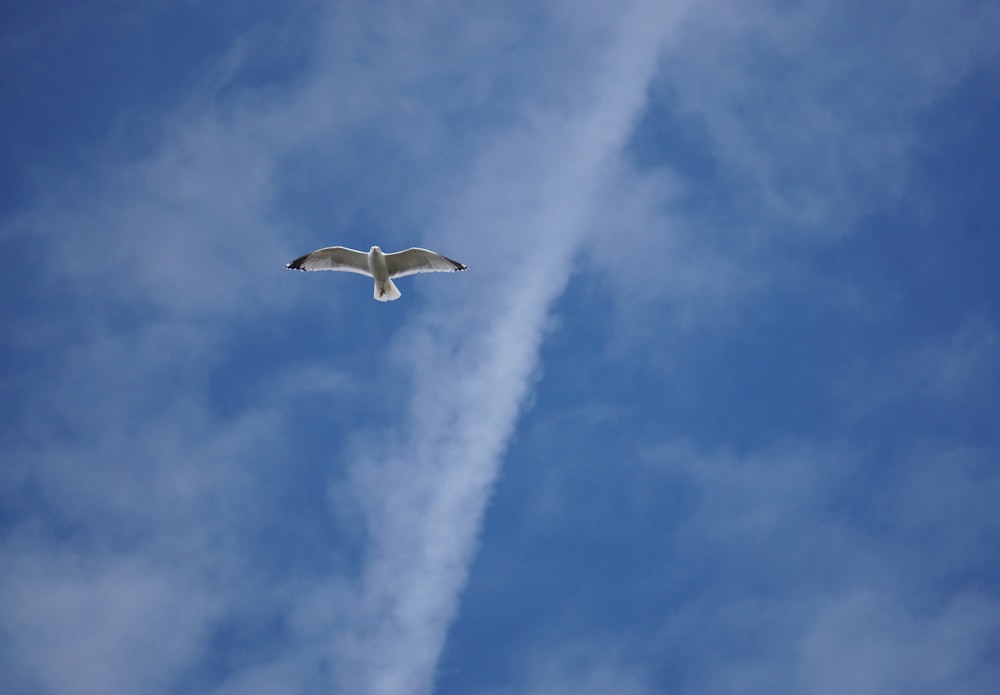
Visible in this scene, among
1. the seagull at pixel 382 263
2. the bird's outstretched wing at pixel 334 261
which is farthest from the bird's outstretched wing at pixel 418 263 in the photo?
the bird's outstretched wing at pixel 334 261

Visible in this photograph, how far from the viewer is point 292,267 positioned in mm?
38250

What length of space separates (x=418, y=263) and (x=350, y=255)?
2.39m

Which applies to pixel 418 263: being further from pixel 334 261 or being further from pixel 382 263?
pixel 334 261

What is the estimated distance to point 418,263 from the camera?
38625 millimetres

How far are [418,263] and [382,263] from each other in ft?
4.63

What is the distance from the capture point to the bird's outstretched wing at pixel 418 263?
126 feet

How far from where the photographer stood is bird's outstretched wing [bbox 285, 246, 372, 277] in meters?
38.4

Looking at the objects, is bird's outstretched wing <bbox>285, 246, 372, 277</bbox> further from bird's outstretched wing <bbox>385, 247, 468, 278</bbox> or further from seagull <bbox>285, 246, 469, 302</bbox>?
bird's outstretched wing <bbox>385, 247, 468, 278</bbox>

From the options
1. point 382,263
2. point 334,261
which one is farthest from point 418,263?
point 334,261

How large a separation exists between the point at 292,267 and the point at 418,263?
4.35m

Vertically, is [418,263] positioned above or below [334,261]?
below

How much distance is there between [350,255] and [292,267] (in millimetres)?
2042

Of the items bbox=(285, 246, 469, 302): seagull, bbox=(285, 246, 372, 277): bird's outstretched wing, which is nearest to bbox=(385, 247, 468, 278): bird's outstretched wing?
bbox=(285, 246, 469, 302): seagull

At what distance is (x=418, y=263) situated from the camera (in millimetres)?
38625
